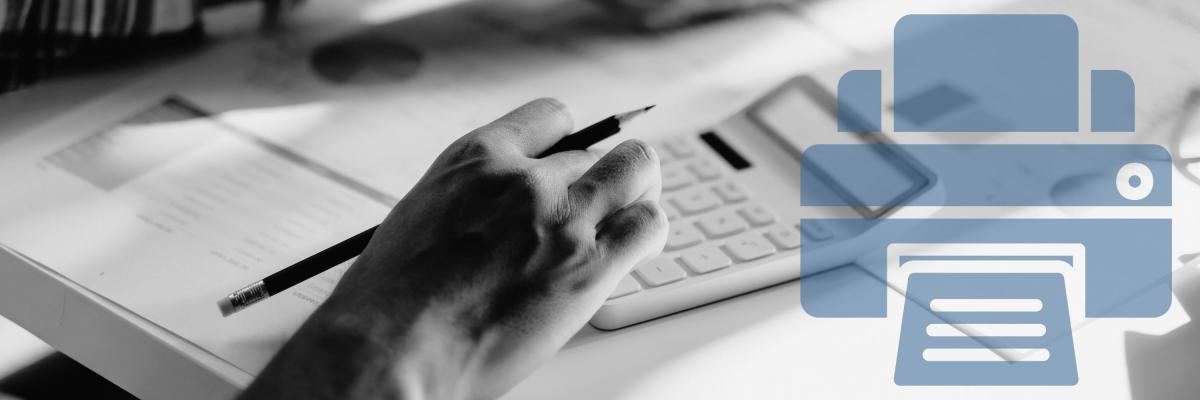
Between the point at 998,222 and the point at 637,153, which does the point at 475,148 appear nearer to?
the point at 637,153

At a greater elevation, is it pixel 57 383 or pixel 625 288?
pixel 625 288

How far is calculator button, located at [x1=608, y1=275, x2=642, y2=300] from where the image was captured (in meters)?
0.50

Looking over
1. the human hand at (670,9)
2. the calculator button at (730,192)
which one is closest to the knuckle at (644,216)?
the calculator button at (730,192)

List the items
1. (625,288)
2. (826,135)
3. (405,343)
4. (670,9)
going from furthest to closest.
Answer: (670,9), (826,135), (625,288), (405,343)

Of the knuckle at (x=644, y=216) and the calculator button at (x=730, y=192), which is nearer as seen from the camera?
the knuckle at (x=644, y=216)

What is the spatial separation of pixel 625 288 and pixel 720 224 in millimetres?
73

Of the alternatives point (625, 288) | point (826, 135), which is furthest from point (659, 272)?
point (826, 135)

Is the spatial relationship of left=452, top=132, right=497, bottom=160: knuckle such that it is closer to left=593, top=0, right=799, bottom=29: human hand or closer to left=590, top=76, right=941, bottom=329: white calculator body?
left=590, top=76, right=941, bottom=329: white calculator body

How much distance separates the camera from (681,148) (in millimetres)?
594

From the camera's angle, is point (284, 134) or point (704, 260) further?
point (284, 134)

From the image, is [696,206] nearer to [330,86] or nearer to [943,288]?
[943,288]

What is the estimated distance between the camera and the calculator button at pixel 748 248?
0.52 metres

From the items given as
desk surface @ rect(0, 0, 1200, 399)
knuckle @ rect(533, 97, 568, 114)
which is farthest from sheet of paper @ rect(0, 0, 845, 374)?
knuckle @ rect(533, 97, 568, 114)

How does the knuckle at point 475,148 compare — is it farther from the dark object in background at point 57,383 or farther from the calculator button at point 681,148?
the dark object in background at point 57,383
